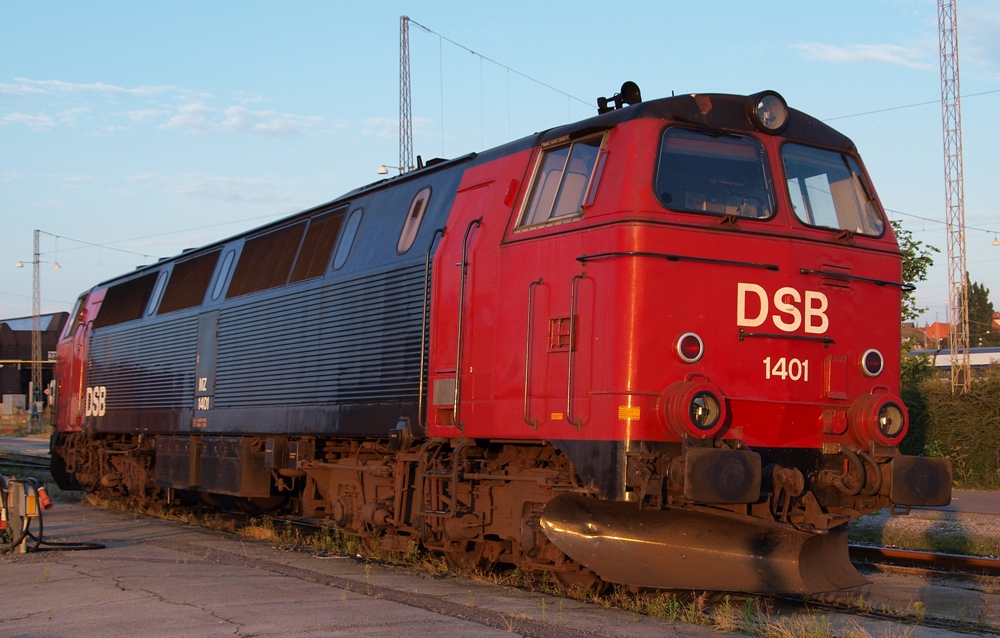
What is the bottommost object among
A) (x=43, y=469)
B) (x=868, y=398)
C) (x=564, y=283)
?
(x=43, y=469)

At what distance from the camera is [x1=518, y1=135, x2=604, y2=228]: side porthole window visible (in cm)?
828

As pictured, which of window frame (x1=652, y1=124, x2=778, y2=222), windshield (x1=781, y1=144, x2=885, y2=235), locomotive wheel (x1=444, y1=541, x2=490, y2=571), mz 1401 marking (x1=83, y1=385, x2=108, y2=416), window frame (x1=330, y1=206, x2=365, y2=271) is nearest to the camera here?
window frame (x1=652, y1=124, x2=778, y2=222)

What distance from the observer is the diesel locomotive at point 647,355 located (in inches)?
300

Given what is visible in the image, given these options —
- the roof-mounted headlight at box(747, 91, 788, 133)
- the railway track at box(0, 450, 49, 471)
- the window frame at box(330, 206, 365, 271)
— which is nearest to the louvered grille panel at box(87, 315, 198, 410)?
the window frame at box(330, 206, 365, 271)

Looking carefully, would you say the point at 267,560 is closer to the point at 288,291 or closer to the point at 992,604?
Result: the point at 288,291

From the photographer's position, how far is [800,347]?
8047 mm

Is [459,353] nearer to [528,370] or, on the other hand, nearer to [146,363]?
[528,370]

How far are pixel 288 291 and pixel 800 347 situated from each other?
6.50 m

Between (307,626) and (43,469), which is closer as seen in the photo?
(307,626)

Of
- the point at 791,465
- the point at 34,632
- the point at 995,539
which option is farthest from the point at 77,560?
the point at 995,539

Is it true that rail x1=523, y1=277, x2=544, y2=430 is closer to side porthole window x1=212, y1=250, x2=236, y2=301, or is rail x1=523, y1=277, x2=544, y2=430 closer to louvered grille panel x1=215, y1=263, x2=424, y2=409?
louvered grille panel x1=215, y1=263, x2=424, y2=409

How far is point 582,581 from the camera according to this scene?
8.45 m

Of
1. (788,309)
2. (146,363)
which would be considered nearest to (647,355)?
(788,309)

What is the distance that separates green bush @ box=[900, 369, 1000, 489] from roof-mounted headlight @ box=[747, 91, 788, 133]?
1594cm
